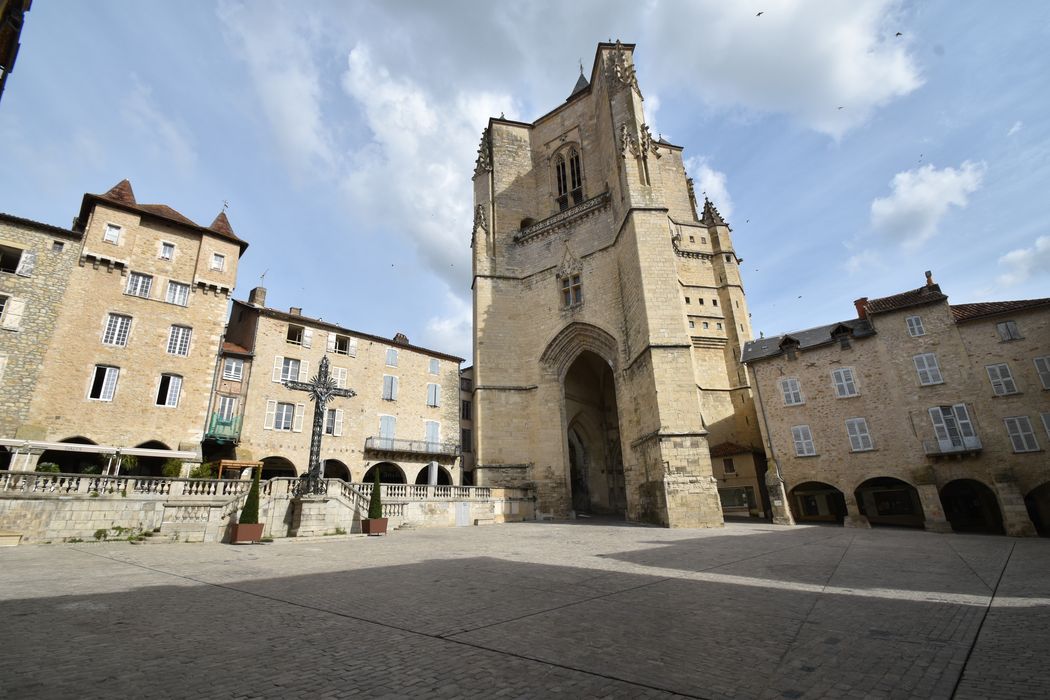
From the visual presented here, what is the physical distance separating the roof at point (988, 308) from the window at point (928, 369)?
1635mm

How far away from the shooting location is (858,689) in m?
2.42

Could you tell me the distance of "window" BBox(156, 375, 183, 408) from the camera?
53.6 ft

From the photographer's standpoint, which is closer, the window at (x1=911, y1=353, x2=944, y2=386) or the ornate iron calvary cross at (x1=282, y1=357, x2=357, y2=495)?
the ornate iron calvary cross at (x1=282, y1=357, x2=357, y2=495)

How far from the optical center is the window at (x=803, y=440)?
1811 cm

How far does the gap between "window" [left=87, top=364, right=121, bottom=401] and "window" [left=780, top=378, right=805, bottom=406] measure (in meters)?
24.9

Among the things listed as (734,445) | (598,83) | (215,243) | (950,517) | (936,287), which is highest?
(598,83)

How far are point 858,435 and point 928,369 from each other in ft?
10.8

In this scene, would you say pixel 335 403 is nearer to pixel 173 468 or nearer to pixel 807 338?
pixel 173 468

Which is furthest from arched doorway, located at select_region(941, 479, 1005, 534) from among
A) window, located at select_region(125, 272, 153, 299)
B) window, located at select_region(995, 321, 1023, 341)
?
window, located at select_region(125, 272, 153, 299)

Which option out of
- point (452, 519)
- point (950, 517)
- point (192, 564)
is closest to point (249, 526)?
point (192, 564)

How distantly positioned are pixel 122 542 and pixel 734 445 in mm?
21766

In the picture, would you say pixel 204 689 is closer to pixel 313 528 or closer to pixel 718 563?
pixel 718 563

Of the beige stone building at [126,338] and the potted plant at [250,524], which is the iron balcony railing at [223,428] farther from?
the potted plant at [250,524]

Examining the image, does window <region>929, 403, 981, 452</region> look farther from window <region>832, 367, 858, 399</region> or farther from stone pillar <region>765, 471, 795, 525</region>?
stone pillar <region>765, 471, 795, 525</region>
